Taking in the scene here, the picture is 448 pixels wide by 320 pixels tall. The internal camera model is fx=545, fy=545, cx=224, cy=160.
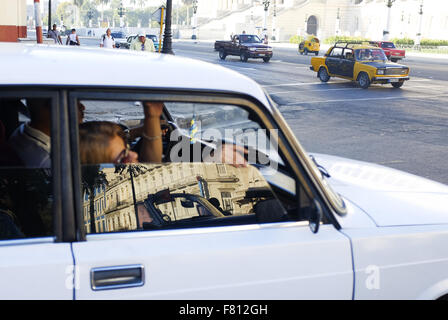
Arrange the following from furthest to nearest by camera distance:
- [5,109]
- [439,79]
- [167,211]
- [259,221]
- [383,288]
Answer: [439,79], [167,211], [5,109], [259,221], [383,288]

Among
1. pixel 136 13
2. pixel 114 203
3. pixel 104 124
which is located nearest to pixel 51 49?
pixel 104 124

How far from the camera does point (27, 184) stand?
2.20 m

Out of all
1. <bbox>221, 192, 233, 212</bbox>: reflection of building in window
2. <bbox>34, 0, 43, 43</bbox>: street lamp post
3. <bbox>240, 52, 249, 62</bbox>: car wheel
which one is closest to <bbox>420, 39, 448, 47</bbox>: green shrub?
<bbox>240, 52, 249, 62</bbox>: car wheel

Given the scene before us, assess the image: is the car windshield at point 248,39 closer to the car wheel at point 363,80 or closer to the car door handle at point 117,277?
the car wheel at point 363,80

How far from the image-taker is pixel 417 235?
2219 millimetres

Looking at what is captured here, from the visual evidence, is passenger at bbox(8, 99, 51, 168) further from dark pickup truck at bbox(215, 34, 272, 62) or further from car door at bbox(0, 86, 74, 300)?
dark pickup truck at bbox(215, 34, 272, 62)

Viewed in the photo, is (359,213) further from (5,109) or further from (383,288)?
(5,109)

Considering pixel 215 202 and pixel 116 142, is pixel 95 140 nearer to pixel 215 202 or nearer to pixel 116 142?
pixel 116 142

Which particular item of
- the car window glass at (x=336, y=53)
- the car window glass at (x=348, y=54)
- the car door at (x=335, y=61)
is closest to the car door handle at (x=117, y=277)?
the car window glass at (x=348, y=54)

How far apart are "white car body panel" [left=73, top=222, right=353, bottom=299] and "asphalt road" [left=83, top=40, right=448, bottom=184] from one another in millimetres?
6261

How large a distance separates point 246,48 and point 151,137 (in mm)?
33057

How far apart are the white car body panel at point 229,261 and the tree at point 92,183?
45cm

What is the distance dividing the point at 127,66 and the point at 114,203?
906mm

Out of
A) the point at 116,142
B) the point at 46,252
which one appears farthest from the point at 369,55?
the point at 46,252
